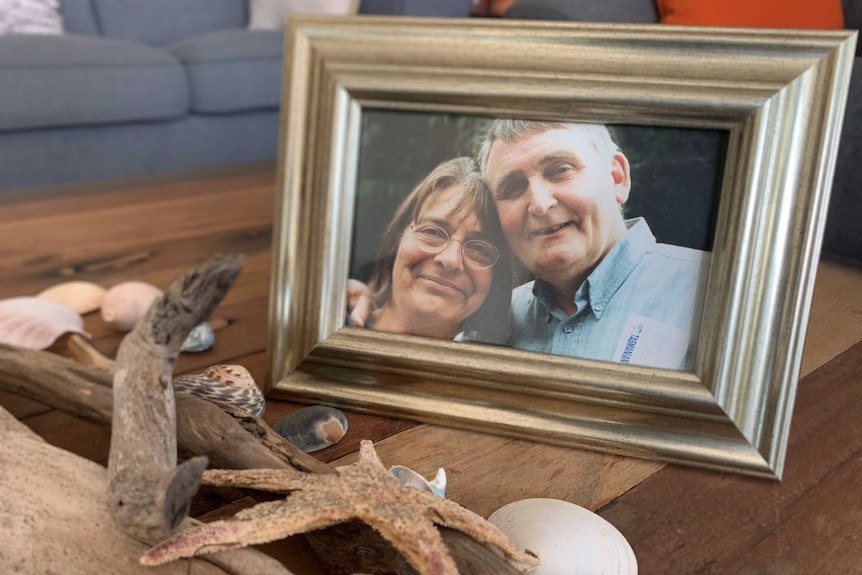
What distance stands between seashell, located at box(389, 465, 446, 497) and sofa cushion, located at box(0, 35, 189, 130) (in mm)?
1941

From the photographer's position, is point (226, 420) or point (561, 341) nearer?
point (226, 420)

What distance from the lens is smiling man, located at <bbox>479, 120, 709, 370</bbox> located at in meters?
0.71

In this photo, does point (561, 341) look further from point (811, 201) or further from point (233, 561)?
point (233, 561)

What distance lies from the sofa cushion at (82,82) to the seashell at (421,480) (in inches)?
76.4

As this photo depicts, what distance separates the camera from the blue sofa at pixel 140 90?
2178mm

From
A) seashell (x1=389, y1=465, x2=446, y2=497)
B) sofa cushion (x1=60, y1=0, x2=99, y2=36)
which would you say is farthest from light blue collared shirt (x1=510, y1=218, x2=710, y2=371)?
sofa cushion (x1=60, y1=0, x2=99, y2=36)

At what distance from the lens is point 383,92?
77 centimetres

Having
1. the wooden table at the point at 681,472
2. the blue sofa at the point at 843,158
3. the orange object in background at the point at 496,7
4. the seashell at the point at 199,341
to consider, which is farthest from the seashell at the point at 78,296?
the orange object in background at the point at 496,7

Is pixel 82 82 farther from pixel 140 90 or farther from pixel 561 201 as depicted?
pixel 561 201

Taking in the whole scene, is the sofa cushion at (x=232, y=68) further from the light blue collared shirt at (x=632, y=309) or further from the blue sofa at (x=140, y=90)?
the light blue collared shirt at (x=632, y=309)

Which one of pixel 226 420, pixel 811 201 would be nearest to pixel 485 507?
pixel 226 420

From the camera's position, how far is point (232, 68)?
2.62 meters

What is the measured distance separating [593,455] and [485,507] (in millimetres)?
129

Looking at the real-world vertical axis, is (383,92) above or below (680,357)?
above
